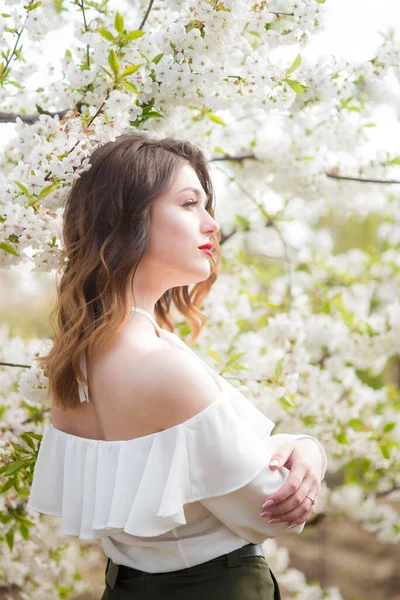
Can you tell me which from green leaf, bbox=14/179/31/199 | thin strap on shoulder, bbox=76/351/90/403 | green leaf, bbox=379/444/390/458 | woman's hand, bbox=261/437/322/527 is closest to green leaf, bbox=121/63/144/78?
green leaf, bbox=14/179/31/199

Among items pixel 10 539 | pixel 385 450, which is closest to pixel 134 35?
pixel 10 539

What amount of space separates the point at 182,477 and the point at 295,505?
23 centimetres

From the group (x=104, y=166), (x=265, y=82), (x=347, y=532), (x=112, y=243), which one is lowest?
(x=347, y=532)

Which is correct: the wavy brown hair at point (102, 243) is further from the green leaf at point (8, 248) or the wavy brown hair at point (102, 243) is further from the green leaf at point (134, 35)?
the green leaf at point (134, 35)

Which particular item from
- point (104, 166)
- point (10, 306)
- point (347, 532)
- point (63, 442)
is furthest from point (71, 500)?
point (347, 532)

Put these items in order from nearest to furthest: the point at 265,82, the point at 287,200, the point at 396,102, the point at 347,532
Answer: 1. the point at 265,82
2. the point at 287,200
3. the point at 396,102
4. the point at 347,532

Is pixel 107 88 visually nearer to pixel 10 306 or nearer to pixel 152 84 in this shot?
pixel 152 84

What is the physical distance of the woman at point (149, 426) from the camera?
1302 millimetres

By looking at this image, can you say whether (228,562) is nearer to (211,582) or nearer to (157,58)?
(211,582)

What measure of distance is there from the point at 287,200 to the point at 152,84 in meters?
1.47

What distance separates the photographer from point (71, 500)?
1494mm

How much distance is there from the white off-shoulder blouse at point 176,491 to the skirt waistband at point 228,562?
0.01m

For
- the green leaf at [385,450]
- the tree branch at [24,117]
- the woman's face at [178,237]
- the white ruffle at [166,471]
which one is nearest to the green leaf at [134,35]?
the tree branch at [24,117]

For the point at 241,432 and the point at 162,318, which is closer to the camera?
the point at 241,432
